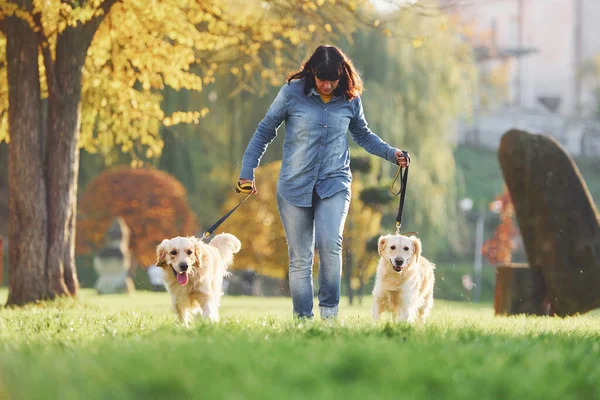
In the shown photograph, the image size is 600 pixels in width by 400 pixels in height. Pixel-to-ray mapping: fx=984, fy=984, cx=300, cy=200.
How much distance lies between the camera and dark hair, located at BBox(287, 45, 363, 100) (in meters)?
7.32

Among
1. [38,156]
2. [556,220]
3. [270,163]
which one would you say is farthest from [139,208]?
[556,220]

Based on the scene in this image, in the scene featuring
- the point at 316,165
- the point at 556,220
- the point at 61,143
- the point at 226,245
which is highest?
the point at 61,143

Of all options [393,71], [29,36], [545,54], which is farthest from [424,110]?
[545,54]

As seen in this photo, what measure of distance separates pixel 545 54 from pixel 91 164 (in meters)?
49.2

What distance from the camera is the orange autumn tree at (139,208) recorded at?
2903 centimetres

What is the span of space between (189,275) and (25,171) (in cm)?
569

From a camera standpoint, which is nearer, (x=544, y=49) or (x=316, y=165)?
(x=316, y=165)

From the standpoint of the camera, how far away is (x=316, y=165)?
24.7ft

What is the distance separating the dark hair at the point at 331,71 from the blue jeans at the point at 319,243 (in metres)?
0.80

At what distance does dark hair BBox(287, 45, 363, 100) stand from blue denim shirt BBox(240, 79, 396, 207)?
62 mm

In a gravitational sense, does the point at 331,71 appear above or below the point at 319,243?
above

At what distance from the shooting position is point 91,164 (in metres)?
30.3

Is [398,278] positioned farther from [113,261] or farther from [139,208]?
[139,208]

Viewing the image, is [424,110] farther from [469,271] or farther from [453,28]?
[469,271]
